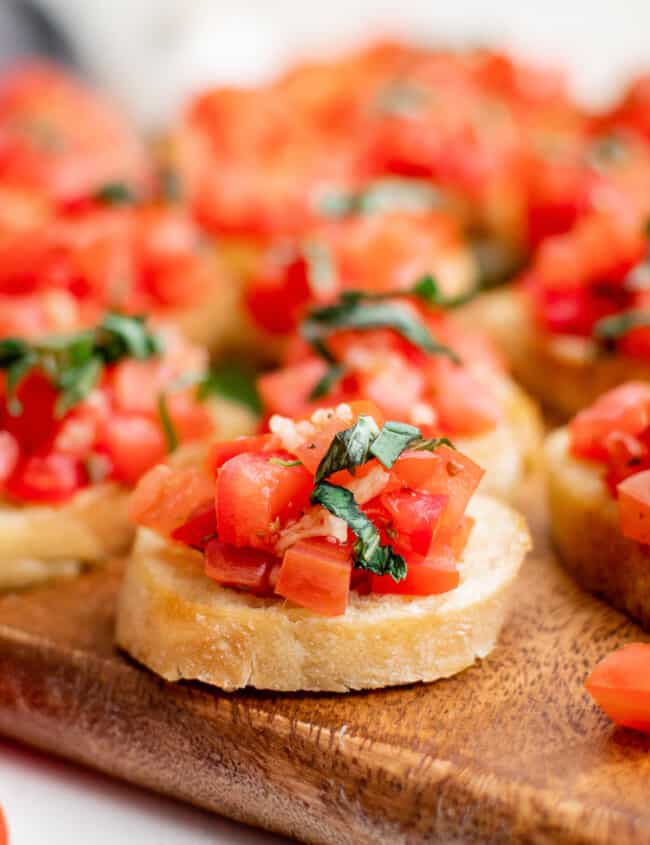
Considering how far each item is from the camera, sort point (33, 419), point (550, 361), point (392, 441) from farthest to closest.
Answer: point (550, 361), point (33, 419), point (392, 441)

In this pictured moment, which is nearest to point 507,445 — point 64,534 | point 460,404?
point 460,404

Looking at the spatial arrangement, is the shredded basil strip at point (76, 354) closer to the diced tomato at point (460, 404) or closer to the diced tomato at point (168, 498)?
the diced tomato at point (168, 498)

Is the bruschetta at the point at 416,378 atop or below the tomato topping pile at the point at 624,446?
below

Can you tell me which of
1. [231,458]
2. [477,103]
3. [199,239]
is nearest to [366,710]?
[231,458]

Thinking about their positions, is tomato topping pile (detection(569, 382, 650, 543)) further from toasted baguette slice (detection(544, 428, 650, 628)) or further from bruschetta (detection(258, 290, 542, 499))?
bruschetta (detection(258, 290, 542, 499))

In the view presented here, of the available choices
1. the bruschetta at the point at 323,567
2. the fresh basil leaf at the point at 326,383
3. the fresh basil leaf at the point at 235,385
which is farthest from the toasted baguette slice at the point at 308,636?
the fresh basil leaf at the point at 235,385

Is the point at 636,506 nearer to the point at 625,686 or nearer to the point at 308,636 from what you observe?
the point at 625,686

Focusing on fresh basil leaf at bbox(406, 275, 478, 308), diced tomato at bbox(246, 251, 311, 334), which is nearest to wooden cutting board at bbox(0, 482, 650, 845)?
fresh basil leaf at bbox(406, 275, 478, 308)
